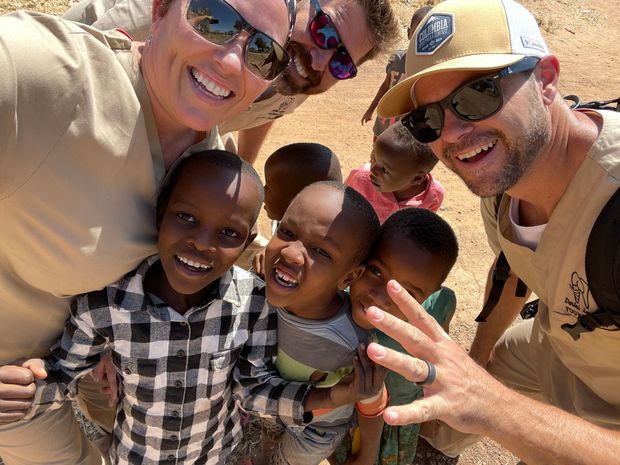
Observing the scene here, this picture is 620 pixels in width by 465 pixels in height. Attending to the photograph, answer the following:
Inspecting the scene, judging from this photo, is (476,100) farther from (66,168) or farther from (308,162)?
Result: (66,168)

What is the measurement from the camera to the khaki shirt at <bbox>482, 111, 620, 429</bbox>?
1.84m

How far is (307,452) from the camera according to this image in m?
2.19

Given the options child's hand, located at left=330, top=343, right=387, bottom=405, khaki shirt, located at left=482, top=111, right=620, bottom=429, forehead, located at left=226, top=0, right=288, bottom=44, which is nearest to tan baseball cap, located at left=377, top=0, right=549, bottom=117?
khaki shirt, located at left=482, top=111, right=620, bottom=429

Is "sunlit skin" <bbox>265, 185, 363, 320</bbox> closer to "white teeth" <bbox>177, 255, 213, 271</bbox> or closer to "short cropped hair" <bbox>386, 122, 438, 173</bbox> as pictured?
"white teeth" <bbox>177, 255, 213, 271</bbox>

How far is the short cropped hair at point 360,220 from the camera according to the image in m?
2.07

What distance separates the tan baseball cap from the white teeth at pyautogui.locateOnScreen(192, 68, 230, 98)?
2.57 ft

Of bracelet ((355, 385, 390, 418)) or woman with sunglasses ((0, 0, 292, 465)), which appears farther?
bracelet ((355, 385, 390, 418))

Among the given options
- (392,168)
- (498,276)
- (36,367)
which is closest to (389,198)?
(392,168)

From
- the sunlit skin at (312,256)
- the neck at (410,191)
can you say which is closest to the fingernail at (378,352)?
the sunlit skin at (312,256)

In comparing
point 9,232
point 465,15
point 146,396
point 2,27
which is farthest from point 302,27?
point 146,396

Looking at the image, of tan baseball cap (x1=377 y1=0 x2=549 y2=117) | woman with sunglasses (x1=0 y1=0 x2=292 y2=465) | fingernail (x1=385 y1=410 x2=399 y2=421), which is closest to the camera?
fingernail (x1=385 y1=410 x2=399 y2=421)

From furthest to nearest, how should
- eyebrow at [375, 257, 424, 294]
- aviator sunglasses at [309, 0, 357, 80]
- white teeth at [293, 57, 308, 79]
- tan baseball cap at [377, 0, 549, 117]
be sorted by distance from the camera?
1. white teeth at [293, 57, 308, 79]
2. aviator sunglasses at [309, 0, 357, 80]
3. eyebrow at [375, 257, 424, 294]
4. tan baseball cap at [377, 0, 549, 117]

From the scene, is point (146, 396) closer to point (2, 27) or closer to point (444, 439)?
point (2, 27)

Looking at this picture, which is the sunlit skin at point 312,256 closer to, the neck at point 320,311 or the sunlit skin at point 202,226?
the neck at point 320,311
